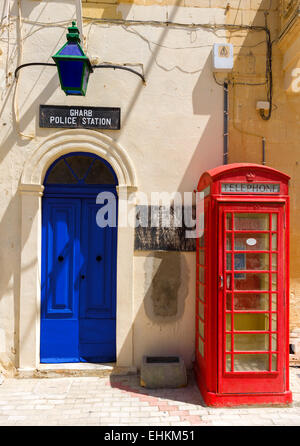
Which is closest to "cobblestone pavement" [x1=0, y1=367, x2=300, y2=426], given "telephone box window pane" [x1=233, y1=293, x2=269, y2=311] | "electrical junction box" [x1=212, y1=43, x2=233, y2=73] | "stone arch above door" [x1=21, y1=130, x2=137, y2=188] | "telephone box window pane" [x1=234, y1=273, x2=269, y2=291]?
"telephone box window pane" [x1=233, y1=293, x2=269, y2=311]

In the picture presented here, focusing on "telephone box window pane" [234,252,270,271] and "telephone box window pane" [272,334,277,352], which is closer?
"telephone box window pane" [272,334,277,352]

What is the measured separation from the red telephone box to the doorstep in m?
1.26

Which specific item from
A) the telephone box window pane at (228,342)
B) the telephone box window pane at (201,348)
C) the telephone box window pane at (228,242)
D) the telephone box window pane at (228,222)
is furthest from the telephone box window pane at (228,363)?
the telephone box window pane at (228,222)

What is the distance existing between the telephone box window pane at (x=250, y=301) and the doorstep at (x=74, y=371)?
70.5 inches

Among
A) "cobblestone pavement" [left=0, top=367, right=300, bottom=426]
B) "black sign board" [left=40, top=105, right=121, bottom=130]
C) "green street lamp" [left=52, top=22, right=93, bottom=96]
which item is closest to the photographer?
"cobblestone pavement" [left=0, top=367, right=300, bottom=426]

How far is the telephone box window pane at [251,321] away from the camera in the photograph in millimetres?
3795

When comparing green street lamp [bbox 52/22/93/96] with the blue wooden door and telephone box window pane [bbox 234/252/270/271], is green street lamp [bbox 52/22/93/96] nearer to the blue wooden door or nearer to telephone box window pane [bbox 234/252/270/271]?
the blue wooden door

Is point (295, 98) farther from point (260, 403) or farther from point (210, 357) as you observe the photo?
point (260, 403)

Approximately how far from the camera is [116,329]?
174 inches

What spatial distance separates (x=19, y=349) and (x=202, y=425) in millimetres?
2624

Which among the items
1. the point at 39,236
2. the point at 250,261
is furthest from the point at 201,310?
the point at 39,236

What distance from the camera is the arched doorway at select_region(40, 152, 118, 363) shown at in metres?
4.53

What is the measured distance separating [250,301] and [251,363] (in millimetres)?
732
